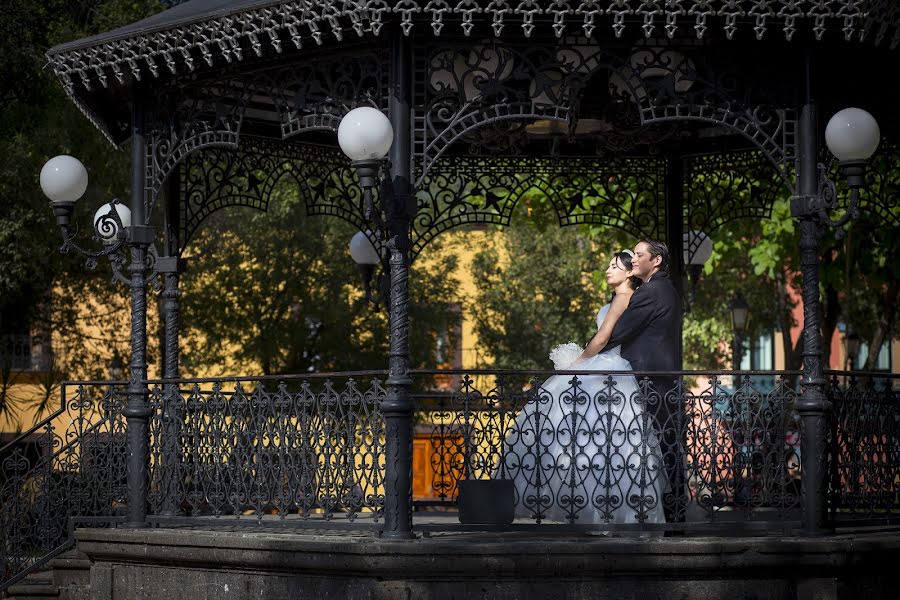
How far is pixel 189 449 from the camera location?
1088cm

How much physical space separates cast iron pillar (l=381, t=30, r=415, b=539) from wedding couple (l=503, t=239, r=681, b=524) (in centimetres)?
82

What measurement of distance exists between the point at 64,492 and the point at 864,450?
682 cm

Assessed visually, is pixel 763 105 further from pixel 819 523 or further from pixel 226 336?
pixel 226 336

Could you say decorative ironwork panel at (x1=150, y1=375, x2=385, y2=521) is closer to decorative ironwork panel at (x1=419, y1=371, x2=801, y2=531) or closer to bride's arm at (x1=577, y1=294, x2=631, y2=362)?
decorative ironwork panel at (x1=419, y1=371, x2=801, y2=531)

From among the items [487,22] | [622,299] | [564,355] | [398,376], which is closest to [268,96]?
[487,22]

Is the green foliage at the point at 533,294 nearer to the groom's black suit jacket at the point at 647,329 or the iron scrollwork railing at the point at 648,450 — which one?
the groom's black suit jacket at the point at 647,329

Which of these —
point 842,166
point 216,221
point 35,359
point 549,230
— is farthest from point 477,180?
point 549,230

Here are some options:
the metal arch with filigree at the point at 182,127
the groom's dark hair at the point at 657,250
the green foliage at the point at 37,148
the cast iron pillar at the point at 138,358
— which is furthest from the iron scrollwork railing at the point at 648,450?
the green foliage at the point at 37,148

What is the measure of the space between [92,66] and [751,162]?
21.0 ft

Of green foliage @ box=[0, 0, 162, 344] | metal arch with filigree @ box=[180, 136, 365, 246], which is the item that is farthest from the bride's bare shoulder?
green foliage @ box=[0, 0, 162, 344]

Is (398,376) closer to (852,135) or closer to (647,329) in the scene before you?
(647,329)

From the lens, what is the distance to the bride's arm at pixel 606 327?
1023 centimetres

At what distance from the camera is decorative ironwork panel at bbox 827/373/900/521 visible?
1008 cm

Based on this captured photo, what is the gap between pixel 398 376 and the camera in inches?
372
